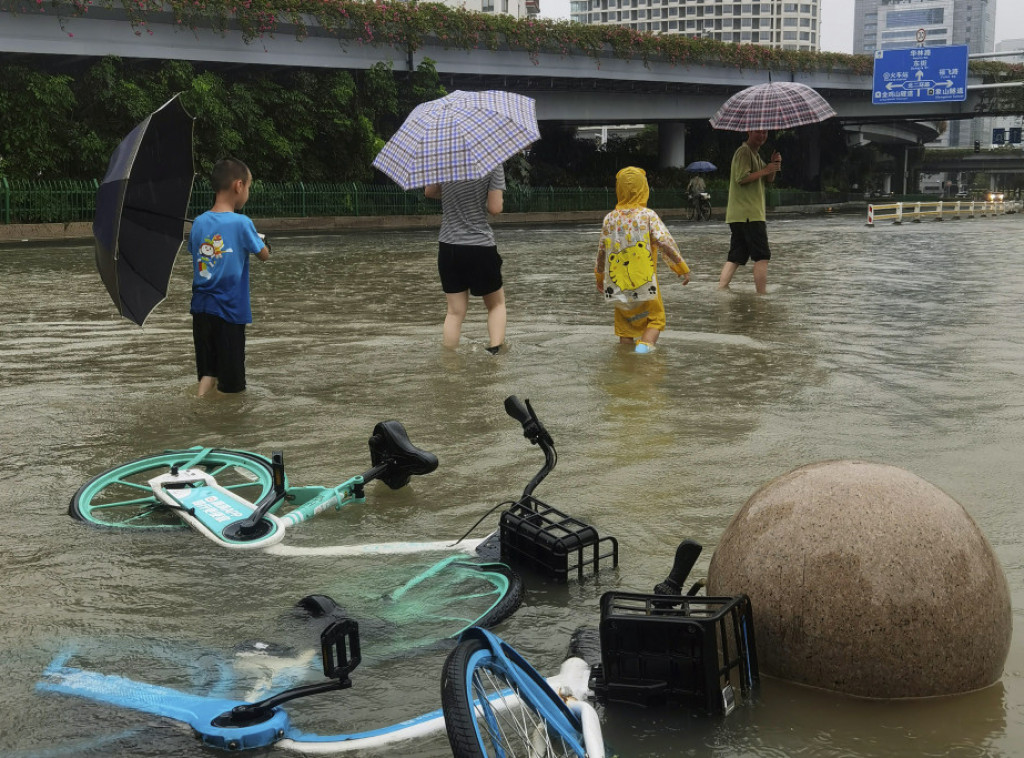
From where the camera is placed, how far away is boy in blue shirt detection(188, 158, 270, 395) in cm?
731

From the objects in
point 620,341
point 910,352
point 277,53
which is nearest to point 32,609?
point 620,341

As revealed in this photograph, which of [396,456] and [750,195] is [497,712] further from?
[750,195]

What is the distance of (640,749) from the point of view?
3.09 meters

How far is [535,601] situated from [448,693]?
1.65 m

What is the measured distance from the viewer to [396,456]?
5.09m

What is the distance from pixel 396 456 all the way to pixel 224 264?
280 cm

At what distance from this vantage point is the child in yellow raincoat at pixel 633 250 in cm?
930

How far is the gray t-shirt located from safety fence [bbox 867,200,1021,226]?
28.3 meters

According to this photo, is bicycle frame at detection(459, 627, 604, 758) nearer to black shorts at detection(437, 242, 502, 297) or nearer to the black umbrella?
the black umbrella

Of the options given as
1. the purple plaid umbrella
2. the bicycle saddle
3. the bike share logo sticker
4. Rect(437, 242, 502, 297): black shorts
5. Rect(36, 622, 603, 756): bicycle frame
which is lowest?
the bike share logo sticker

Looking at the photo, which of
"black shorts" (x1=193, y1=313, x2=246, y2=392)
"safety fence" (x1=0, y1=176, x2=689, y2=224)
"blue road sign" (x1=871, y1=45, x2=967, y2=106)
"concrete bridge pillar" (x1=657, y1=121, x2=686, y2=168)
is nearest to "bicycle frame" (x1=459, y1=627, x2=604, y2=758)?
"black shorts" (x1=193, y1=313, x2=246, y2=392)

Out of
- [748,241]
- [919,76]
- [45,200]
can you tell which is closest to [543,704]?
[748,241]

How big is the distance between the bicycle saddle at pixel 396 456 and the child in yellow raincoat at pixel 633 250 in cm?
442

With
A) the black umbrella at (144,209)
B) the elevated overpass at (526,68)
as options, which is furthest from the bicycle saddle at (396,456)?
the elevated overpass at (526,68)
